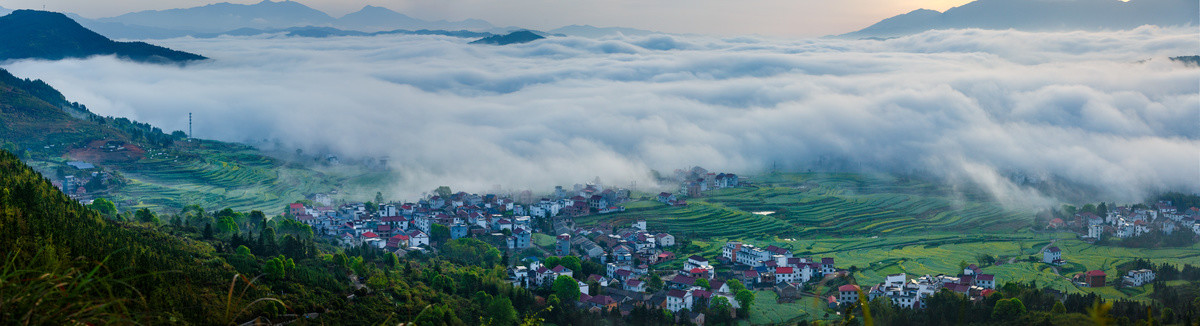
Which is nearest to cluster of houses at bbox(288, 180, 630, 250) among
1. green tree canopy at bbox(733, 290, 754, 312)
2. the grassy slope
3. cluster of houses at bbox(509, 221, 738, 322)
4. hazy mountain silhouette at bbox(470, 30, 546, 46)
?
cluster of houses at bbox(509, 221, 738, 322)

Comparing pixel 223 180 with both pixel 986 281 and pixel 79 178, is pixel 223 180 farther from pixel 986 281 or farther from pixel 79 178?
pixel 986 281

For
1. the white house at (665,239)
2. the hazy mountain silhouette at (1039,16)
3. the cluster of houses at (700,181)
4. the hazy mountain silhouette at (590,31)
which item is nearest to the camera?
the white house at (665,239)

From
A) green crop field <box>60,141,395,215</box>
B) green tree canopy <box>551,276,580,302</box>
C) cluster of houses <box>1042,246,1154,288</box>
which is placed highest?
green crop field <box>60,141,395,215</box>

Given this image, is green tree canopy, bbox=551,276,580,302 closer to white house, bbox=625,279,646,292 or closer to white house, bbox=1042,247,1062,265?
white house, bbox=625,279,646,292

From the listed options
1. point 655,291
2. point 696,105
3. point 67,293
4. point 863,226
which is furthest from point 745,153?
point 67,293

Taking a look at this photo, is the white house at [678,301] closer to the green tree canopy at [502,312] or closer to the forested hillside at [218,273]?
the forested hillside at [218,273]

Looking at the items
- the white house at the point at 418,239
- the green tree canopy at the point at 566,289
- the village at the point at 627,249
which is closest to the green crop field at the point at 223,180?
the village at the point at 627,249

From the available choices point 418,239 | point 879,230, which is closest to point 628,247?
point 418,239
